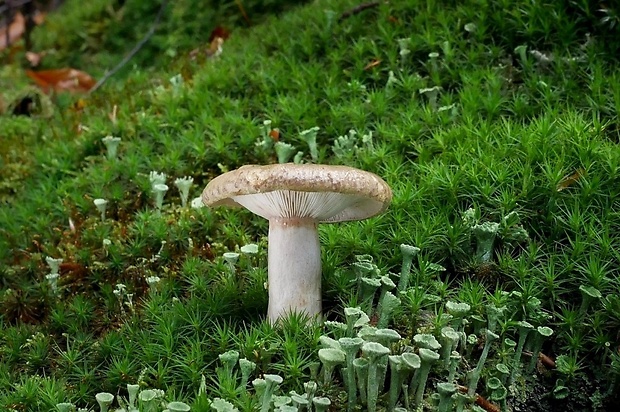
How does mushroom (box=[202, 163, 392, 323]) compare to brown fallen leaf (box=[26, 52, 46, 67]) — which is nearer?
mushroom (box=[202, 163, 392, 323])

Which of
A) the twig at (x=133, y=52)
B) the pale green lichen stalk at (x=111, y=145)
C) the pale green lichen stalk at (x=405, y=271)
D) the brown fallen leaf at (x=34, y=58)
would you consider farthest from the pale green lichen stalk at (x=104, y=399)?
the brown fallen leaf at (x=34, y=58)

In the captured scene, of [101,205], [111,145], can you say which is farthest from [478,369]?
[111,145]

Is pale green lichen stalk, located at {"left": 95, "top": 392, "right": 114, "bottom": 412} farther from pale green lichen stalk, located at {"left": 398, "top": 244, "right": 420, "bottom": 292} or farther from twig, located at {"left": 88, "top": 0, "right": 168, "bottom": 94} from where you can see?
twig, located at {"left": 88, "top": 0, "right": 168, "bottom": 94}

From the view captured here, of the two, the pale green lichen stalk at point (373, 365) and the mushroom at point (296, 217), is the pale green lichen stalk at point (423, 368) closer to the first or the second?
the pale green lichen stalk at point (373, 365)

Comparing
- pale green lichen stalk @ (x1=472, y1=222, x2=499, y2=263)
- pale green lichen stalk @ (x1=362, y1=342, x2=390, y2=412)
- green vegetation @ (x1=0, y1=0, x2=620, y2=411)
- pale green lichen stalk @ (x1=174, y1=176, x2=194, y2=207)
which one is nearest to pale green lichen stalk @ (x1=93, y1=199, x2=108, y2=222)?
green vegetation @ (x1=0, y1=0, x2=620, y2=411)

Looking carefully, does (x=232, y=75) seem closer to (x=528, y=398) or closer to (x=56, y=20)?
(x=528, y=398)

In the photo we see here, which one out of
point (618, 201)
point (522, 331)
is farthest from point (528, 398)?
point (618, 201)
